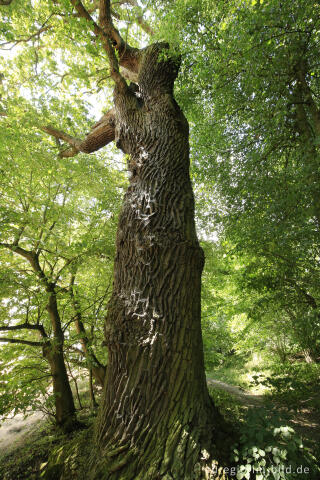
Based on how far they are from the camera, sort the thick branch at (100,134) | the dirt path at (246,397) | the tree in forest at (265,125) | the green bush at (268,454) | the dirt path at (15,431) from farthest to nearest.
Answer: the dirt path at (15,431)
the dirt path at (246,397)
the thick branch at (100,134)
the tree in forest at (265,125)
the green bush at (268,454)

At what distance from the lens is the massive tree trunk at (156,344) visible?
1561mm

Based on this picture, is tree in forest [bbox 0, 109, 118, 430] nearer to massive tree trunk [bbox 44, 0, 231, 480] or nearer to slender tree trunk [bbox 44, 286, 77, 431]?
slender tree trunk [bbox 44, 286, 77, 431]

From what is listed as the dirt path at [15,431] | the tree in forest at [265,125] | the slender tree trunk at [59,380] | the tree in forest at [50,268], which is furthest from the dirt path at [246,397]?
the dirt path at [15,431]

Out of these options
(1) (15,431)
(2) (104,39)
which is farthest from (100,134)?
(1) (15,431)

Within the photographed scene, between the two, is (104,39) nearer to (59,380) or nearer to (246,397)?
(59,380)

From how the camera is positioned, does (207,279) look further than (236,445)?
Yes

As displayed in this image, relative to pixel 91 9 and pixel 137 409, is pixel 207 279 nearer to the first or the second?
pixel 137 409

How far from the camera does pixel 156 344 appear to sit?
5.90ft

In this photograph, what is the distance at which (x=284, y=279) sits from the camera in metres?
4.19

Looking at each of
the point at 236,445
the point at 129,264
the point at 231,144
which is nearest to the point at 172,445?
the point at 236,445

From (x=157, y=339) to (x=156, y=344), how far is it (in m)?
0.04

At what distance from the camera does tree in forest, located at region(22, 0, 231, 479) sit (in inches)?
61.7

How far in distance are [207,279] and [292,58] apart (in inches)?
209

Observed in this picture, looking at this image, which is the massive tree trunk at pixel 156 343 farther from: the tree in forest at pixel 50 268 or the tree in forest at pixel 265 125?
the tree in forest at pixel 50 268
